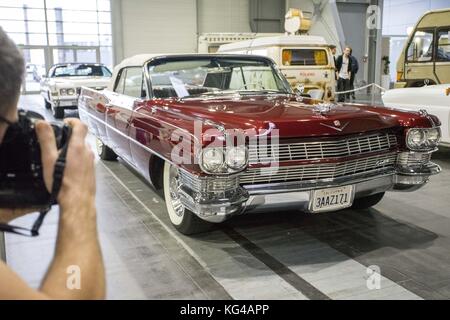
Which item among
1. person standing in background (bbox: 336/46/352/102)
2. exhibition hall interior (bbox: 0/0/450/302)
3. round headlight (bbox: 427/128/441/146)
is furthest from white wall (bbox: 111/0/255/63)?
round headlight (bbox: 427/128/441/146)

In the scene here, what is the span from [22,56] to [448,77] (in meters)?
8.98

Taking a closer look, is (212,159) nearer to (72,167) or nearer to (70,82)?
(72,167)

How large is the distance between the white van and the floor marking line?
22.7 ft

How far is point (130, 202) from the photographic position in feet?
13.6

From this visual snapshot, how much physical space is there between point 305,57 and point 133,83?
6.44 m

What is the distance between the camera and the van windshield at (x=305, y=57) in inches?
392

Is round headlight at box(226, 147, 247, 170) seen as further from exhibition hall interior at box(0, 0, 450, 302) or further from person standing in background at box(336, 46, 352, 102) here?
person standing in background at box(336, 46, 352, 102)

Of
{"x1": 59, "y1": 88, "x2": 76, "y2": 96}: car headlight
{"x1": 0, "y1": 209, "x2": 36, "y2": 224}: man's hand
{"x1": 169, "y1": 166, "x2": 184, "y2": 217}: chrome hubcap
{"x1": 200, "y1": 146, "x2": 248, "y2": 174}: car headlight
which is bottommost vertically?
{"x1": 169, "y1": 166, "x2": 184, "y2": 217}: chrome hubcap

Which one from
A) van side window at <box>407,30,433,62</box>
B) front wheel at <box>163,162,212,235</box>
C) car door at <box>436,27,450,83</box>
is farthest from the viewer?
van side window at <box>407,30,433,62</box>

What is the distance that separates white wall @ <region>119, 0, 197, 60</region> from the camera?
60.9ft

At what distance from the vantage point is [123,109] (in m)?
4.12

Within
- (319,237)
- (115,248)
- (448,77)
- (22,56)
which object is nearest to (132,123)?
(115,248)

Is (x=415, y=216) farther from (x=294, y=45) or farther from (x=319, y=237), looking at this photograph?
(x=294, y=45)

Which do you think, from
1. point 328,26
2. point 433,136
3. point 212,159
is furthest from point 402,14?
point 212,159
